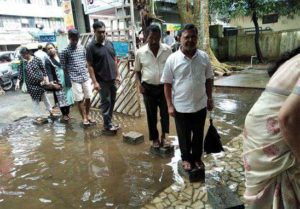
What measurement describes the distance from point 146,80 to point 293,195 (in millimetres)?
2793

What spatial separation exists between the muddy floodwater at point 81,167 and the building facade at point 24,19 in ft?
70.1

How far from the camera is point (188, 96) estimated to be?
3.06 meters

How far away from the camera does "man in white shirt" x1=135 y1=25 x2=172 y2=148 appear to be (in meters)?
3.83

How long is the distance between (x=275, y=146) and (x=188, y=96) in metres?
1.77

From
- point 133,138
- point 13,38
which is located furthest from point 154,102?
point 13,38

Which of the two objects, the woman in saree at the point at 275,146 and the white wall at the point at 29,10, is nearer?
the woman in saree at the point at 275,146

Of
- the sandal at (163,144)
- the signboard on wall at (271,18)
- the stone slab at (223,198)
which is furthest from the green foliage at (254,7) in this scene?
the stone slab at (223,198)

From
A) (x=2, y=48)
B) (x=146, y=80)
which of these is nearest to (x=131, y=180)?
(x=146, y=80)

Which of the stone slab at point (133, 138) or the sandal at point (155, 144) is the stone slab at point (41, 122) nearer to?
the stone slab at point (133, 138)

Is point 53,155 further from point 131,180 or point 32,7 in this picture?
point 32,7

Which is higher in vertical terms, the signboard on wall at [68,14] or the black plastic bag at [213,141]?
the signboard on wall at [68,14]

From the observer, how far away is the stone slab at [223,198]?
8.32 ft

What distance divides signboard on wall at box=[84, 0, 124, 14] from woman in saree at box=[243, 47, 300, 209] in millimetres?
5803

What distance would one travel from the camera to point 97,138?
16.4 feet
